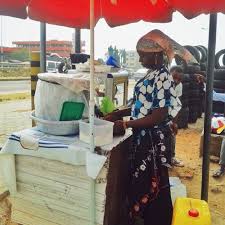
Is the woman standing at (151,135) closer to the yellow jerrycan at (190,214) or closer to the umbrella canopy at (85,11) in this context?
the yellow jerrycan at (190,214)

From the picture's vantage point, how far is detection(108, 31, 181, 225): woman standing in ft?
8.73

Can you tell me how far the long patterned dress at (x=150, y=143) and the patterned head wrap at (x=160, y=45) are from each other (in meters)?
0.17

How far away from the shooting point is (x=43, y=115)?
9.20ft

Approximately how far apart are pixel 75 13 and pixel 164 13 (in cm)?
111

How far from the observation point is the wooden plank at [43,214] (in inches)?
107

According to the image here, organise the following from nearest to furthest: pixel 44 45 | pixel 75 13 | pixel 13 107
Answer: pixel 75 13 → pixel 44 45 → pixel 13 107

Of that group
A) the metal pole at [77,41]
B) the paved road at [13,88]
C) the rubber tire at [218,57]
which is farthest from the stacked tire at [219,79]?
the paved road at [13,88]

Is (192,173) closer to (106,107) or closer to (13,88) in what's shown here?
(106,107)

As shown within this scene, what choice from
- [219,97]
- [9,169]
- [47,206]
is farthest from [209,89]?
[219,97]

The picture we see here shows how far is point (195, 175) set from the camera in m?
4.96

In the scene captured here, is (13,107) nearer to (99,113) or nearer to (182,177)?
(182,177)

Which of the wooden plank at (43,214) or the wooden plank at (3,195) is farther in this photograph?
the wooden plank at (3,195)

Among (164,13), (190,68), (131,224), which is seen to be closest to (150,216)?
(131,224)

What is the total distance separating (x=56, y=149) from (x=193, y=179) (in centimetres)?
285
